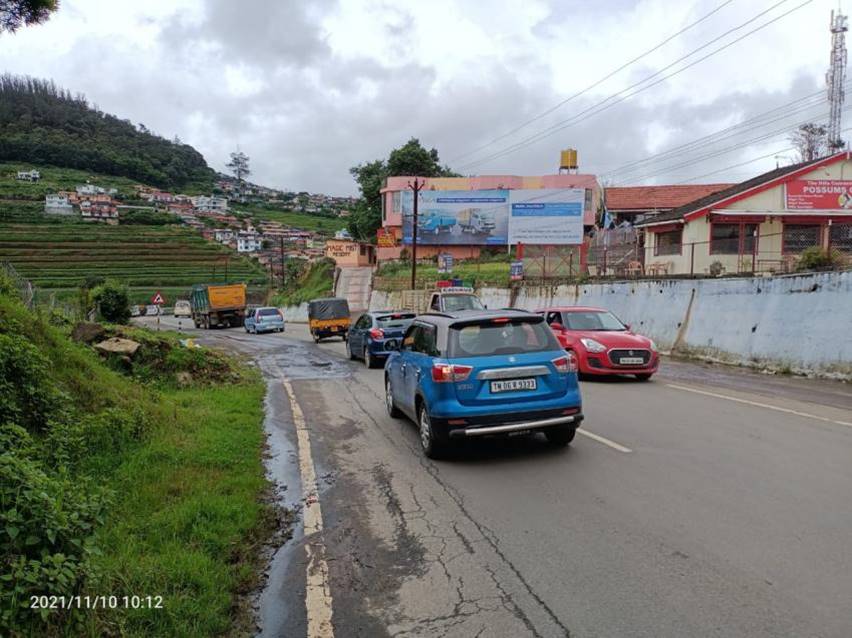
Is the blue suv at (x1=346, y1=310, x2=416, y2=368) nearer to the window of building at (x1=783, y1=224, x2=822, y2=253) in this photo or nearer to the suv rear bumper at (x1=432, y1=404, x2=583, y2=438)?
the suv rear bumper at (x1=432, y1=404, x2=583, y2=438)

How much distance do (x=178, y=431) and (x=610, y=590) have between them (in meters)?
5.56

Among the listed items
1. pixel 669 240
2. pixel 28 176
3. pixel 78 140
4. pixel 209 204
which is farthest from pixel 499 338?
pixel 78 140

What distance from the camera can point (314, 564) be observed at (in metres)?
4.17

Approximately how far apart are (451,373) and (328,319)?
74.6 feet

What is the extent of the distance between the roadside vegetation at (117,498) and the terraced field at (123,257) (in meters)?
67.1

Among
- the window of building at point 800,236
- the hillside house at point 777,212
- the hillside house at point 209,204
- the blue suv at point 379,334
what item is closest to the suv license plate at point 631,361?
the blue suv at point 379,334

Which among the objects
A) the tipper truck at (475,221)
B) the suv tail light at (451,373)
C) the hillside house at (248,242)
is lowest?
the suv tail light at (451,373)

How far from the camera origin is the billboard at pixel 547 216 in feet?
164

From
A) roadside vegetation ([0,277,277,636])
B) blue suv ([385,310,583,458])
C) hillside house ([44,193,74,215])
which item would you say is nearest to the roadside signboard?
roadside vegetation ([0,277,277,636])

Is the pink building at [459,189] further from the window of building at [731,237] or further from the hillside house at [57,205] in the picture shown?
the hillside house at [57,205]

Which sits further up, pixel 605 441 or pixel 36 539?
pixel 36 539

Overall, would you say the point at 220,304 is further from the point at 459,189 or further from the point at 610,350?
the point at 610,350

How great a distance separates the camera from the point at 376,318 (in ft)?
55.8

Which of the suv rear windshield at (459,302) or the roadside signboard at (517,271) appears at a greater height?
the roadside signboard at (517,271)
